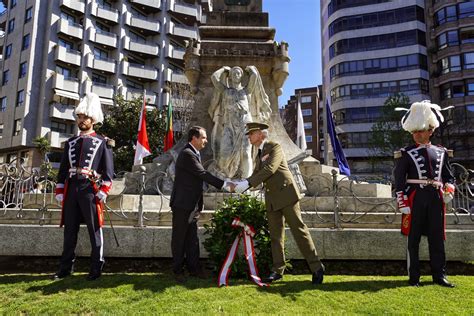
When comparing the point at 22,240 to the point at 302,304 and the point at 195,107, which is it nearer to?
the point at 302,304

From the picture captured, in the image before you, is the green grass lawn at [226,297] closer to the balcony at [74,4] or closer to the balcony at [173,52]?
the balcony at [74,4]

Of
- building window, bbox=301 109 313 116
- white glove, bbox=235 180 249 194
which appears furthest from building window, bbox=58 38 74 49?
white glove, bbox=235 180 249 194

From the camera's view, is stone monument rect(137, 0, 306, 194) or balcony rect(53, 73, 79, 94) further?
balcony rect(53, 73, 79, 94)

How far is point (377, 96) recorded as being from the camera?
167ft

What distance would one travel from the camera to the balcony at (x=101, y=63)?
4566 cm

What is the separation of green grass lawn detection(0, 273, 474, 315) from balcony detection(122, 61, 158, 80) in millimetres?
45995

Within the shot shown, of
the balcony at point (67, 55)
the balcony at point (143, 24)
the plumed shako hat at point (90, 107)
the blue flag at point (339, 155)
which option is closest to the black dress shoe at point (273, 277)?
the plumed shako hat at point (90, 107)

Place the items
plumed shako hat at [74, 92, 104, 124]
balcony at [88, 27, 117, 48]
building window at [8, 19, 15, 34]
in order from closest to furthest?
plumed shako hat at [74, 92, 104, 124], balcony at [88, 27, 117, 48], building window at [8, 19, 15, 34]

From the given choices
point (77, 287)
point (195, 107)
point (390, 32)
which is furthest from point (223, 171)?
point (390, 32)

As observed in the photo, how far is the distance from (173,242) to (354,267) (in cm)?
324

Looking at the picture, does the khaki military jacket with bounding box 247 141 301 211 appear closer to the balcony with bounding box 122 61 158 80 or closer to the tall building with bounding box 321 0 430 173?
the tall building with bounding box 321 0 430 173

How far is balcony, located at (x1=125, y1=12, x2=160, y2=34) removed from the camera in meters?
49.8

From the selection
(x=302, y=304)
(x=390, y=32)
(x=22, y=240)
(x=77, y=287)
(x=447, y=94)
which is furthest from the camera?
(x=390, y=32)

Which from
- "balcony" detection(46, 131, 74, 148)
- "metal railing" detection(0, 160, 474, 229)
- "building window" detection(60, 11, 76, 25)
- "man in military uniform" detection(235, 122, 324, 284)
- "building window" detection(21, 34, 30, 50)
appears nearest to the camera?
"man in military uniform" detection(235, 122, 324, 284)
